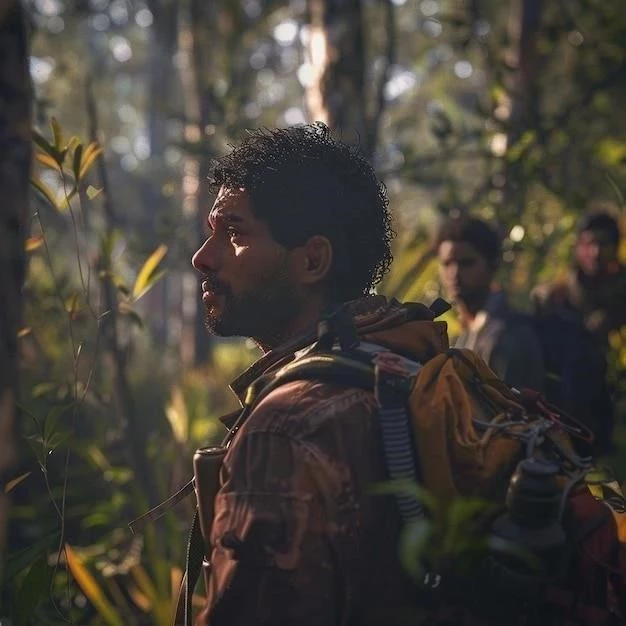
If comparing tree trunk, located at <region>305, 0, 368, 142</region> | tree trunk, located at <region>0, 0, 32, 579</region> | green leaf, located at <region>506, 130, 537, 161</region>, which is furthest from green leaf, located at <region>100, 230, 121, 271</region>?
green leaf, located at <region>506, 130, 537, 161</region>

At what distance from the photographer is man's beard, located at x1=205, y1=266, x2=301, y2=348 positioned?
87.3 inches

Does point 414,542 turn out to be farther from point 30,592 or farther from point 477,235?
point 477,235

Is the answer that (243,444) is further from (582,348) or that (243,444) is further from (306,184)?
(582,348)

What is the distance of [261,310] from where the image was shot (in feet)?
7.32

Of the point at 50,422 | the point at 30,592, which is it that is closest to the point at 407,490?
the point at 30,592

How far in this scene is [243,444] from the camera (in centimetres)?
185

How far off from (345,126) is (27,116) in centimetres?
459

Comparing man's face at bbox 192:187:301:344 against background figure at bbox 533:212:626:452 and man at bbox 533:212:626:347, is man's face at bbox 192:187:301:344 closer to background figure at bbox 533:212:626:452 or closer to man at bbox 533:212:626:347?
background figure at bbox 533:212:626:452

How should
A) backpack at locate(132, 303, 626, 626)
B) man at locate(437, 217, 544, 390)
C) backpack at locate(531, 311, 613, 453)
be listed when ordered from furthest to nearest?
backpack at locate(531, 311, 613, 453) → man at locate(437, 217, 544, 390) → backpack at locate(132, 303, 626, 626)

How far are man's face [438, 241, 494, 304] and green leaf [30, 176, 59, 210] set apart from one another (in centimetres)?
233

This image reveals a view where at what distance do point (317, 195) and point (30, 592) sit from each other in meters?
1.36

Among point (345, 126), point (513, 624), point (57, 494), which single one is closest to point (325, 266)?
point (513, 624)

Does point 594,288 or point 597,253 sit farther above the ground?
point 597,253

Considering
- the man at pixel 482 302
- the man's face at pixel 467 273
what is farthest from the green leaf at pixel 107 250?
the man's face at pixel 467 273
